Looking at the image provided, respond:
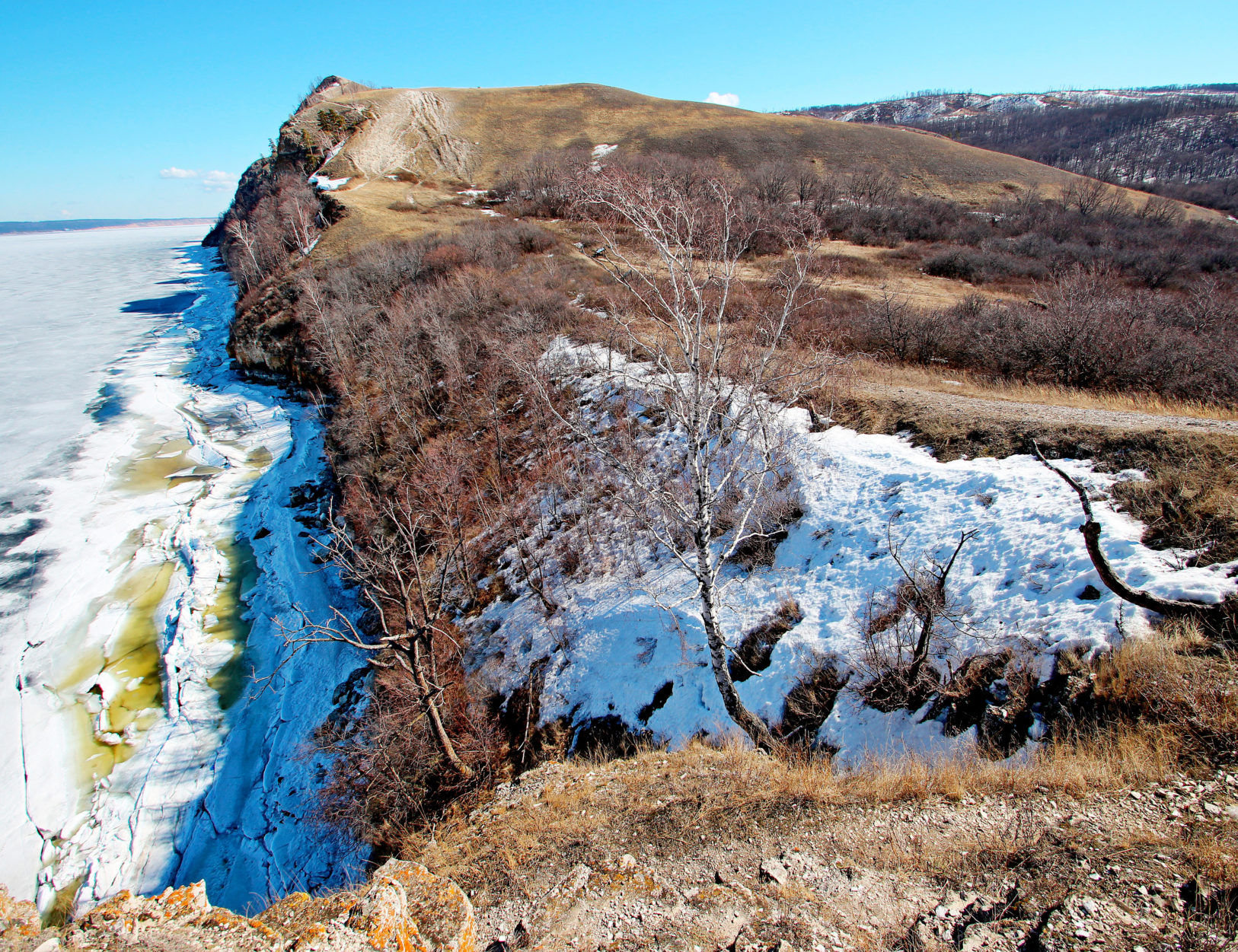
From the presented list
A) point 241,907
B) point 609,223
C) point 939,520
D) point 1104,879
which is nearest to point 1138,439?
point 939,520

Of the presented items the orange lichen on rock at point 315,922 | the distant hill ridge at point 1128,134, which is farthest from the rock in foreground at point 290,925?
the distant hill ridge at point 1128,134

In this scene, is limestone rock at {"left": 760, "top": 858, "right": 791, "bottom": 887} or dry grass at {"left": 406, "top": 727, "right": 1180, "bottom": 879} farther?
dry grass at {"left": 406, "top": 727, "right": 1180, "bottom": 879}

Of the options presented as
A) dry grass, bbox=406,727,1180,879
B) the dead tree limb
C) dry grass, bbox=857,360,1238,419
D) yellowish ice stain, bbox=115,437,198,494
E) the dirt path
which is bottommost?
yellowish ice stain, bbox=115,437,198,494

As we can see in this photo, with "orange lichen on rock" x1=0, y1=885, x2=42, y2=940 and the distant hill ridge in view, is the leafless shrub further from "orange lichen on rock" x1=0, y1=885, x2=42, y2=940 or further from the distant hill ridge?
the distant hill ridge

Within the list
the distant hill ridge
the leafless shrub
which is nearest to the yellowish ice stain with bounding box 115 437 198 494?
the leafless shrub

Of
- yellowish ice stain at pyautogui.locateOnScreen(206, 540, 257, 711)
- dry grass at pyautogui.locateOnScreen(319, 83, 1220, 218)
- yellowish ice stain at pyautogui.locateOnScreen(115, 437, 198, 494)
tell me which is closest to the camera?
yellowish ice stain at pyautogui.locateOnScreen(206, 540, 257, 711)

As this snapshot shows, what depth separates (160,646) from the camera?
1762 cm

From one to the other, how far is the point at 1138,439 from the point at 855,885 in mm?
11077

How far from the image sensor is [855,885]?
5.14m

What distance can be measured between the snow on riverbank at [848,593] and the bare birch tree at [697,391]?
105cm

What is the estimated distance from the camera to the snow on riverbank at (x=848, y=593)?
8414 mm

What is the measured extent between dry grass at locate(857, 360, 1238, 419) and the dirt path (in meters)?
0.40

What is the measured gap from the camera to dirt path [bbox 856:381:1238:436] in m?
11.1

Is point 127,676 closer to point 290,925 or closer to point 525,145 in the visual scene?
point 290,925
